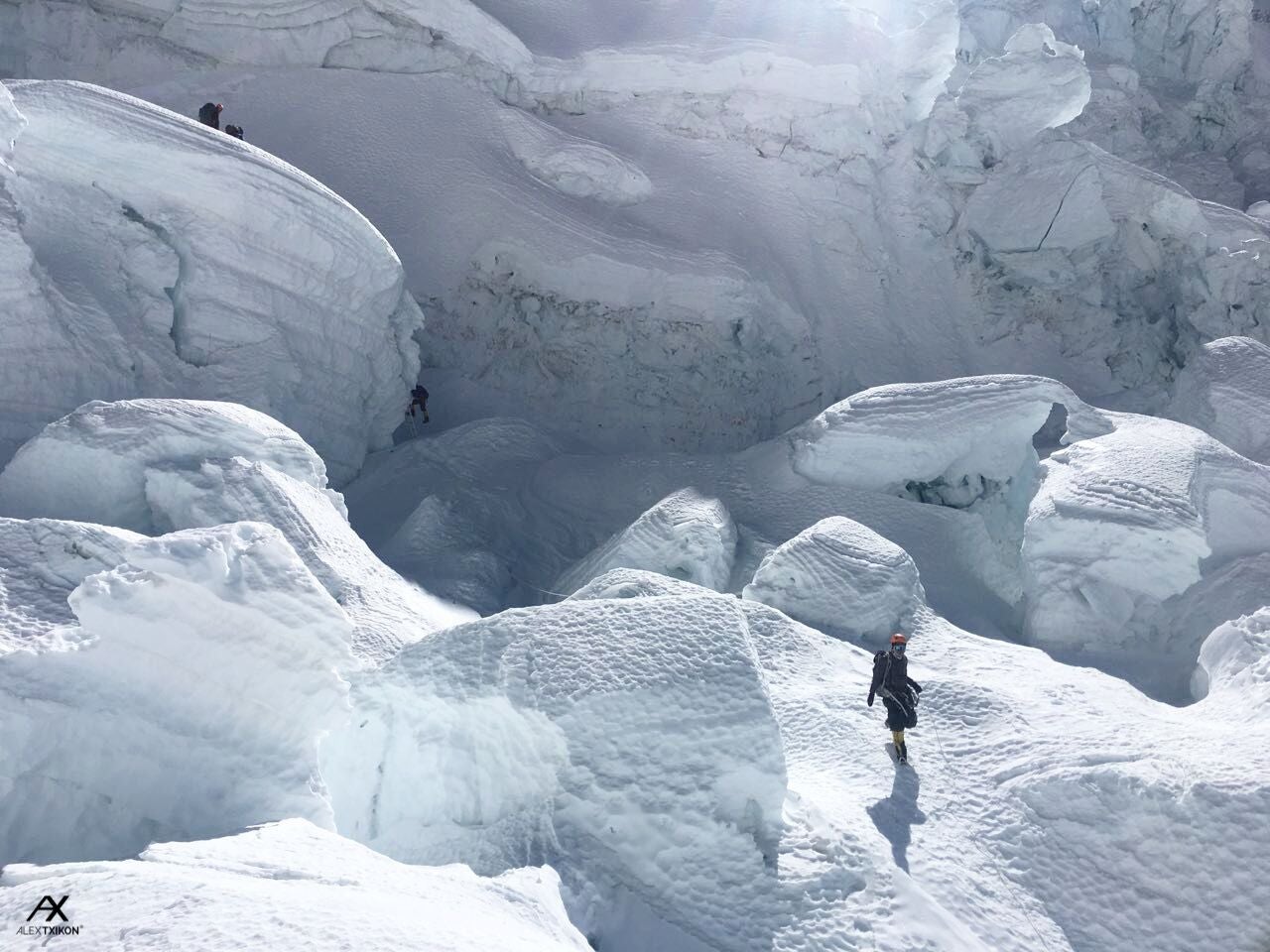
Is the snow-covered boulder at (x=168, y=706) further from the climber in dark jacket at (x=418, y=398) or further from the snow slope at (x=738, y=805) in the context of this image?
the climber in dark jacket at (x=418, y=398)

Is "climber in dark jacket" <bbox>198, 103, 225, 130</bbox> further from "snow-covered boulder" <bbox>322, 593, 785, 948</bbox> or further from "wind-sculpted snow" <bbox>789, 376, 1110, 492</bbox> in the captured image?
"snow-covered boulder" <bbox>322, 593, 785, 948</bbox>

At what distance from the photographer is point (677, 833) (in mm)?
5887

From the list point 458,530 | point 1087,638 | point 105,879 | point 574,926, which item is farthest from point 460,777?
point 1087,638

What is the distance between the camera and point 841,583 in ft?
30.6

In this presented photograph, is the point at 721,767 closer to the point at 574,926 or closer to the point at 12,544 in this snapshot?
the point at 574,926

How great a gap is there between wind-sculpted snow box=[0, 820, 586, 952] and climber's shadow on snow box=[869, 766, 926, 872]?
211 centimetres

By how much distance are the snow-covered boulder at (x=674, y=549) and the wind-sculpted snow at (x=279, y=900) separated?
514cm

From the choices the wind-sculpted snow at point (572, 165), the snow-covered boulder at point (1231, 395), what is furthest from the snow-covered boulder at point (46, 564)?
the snow-covered boulder at point (1231, 395)

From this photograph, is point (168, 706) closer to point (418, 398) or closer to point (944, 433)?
point (944, 433)

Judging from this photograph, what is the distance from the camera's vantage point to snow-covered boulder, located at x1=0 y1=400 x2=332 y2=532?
7945 millimetres

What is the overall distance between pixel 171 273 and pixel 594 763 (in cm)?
741

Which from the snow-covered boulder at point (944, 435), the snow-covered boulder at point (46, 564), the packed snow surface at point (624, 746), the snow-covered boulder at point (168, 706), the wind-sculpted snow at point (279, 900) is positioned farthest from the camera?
the snow-covered boulder at point (944, 435)

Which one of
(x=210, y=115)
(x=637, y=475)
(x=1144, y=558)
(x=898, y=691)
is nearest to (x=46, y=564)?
(x=898, y=691)

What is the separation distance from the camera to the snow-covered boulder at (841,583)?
918cm
